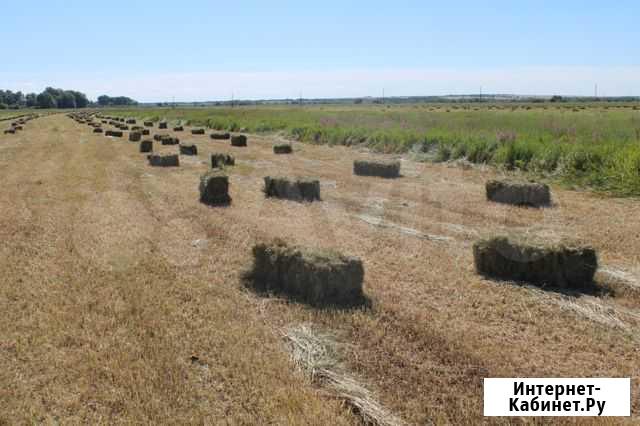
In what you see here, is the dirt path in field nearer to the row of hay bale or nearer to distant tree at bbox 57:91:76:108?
the row of hay bale

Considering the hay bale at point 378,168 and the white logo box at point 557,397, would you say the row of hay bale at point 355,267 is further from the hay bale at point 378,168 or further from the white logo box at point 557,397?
the hay bale at point 378,168

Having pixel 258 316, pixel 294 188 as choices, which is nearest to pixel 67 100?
pixel 294 188

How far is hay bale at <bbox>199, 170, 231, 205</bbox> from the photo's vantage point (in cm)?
1323

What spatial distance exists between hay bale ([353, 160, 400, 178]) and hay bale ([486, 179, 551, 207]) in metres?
5.01

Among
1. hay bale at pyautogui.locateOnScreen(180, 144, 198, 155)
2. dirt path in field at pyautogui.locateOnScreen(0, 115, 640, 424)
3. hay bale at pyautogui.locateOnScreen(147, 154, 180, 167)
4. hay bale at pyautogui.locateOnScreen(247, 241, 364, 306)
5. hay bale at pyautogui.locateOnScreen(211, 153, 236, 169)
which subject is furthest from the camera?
hay bale at pyautogui.locateOnScreen(180, 144, 198, 155)

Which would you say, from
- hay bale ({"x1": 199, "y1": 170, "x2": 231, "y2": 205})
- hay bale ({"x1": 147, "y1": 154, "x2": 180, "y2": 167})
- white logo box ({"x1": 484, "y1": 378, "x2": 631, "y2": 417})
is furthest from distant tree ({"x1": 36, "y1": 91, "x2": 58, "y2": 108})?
white logo box ({"x1": 484, "y1": 378, "x2": 631, "y2": 417})

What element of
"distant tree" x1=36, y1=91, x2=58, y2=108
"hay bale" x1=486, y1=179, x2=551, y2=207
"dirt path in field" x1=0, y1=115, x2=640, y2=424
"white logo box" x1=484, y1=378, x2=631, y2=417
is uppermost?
"distant tree" x1=36, y1=91, x2=58, y2=108

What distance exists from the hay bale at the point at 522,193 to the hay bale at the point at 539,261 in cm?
565

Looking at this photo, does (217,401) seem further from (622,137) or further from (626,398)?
(622,137)

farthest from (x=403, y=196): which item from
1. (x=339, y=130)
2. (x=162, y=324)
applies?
(x=339, y=130)

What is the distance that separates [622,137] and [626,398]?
667 inches

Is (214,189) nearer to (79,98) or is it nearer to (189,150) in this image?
(189,150)

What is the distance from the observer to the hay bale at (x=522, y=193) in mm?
12828

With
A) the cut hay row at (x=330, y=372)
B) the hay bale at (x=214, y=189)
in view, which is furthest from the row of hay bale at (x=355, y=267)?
the hay bale at (x=214, y=189)
